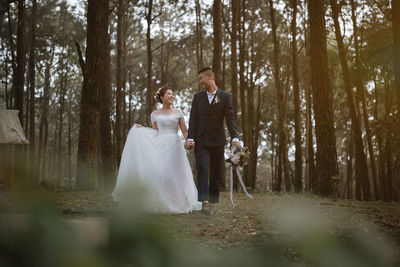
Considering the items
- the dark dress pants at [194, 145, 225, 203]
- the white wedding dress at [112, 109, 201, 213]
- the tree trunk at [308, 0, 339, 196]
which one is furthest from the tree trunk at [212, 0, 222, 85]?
the dark dress pants at [194, 145, 225, 203]

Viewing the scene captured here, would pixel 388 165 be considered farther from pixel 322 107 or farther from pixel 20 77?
pixel 20 77

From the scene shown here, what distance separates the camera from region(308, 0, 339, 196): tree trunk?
415 inches

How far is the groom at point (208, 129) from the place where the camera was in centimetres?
608

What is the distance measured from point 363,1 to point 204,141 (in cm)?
1906

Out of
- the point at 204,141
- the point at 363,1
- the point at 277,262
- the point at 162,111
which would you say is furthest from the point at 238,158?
the point at 363,1

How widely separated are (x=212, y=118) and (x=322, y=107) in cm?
579

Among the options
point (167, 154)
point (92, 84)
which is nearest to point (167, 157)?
point (167, 154)

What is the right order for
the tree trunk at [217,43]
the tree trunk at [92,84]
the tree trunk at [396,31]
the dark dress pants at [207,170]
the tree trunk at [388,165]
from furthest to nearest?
the tree trunk at [388,165], the tree trunk at [217,43], the tree trunk at [92,84], the tree trunk at [396,31], the dark dress pants at [207,170]

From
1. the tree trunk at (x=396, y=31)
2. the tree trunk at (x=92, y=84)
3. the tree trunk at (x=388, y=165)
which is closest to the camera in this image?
the tree trunk at (x=396, y=31)

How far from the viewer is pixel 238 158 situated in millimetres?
4992

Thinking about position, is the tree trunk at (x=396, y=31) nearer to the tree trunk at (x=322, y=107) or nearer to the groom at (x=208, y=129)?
the tree trunk at (x=322, y=107)

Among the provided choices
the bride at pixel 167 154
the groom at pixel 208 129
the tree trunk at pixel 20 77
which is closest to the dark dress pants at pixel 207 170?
the groom at pixel 208 129

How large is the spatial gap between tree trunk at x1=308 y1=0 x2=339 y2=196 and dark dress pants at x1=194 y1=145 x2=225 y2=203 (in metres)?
5.38

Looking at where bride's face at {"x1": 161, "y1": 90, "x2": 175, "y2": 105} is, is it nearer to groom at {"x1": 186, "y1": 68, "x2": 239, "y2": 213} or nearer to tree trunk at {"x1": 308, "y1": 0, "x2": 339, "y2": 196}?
groom at {"x1": 186, "y1": 68, "x2": 239, "y2": 213}
